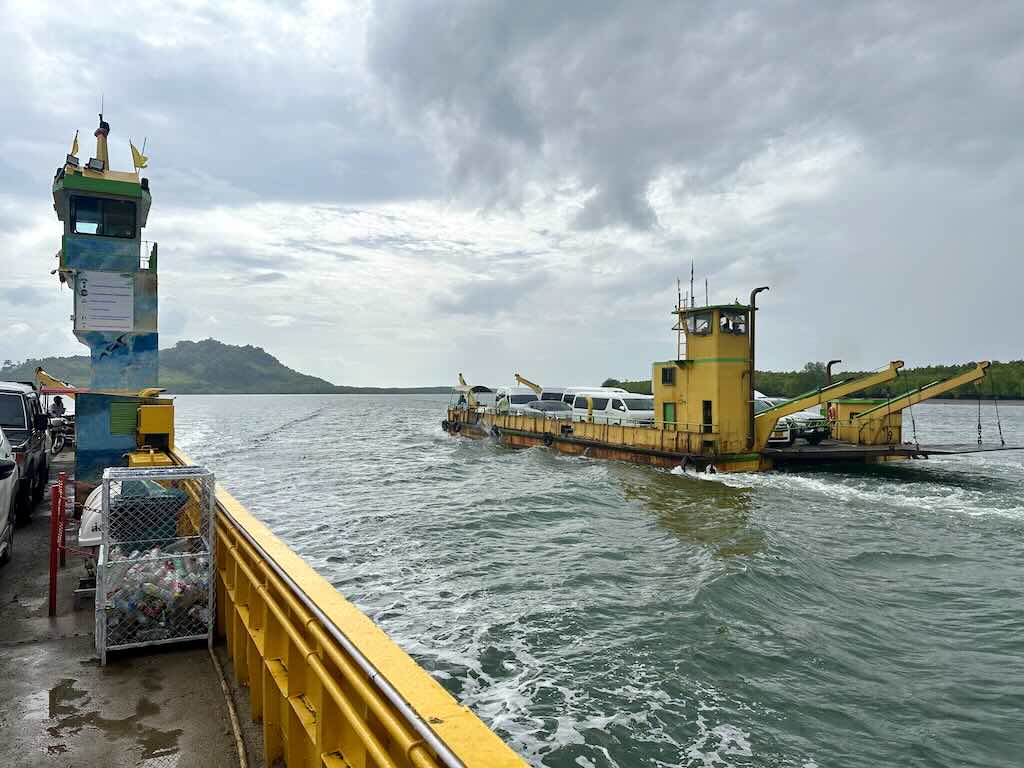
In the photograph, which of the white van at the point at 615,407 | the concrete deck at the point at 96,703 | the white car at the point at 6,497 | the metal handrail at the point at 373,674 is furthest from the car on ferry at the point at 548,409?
the metal handrail at the point at 373,674

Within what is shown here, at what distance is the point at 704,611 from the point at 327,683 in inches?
256

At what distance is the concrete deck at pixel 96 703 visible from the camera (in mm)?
3768

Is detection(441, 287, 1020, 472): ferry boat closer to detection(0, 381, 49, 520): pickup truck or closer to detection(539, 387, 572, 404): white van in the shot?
detection(539, 387, 572, 404): white van

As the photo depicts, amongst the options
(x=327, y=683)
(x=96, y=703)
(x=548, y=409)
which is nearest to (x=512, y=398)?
(x=548, y=409)

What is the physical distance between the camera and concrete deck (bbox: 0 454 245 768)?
377cm

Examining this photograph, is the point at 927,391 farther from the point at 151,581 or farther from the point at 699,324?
the point at 151,581

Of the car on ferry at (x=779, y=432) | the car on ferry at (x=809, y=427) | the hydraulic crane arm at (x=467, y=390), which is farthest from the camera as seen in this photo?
the hydraulic crane arm at (x=467, y=390)

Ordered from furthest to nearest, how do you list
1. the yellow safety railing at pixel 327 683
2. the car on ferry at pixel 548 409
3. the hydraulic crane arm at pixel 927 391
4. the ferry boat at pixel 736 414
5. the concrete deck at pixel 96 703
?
the car on ferry at pixel 548 409 < the ferry boat at pixel 736 414 < the hydraulic crane arm at pixel 927 391 < the concrete deck at pixel 96 703 < the yellow safety railing at pixel 327 683

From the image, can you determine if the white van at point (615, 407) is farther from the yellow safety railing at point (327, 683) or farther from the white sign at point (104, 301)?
the yellow safety railing at point (327, 683)

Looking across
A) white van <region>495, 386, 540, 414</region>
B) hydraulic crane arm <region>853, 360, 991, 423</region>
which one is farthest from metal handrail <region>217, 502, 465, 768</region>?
white van <region>495, 386, 540, 414</region>

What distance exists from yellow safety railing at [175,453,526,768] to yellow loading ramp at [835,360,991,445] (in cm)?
2190

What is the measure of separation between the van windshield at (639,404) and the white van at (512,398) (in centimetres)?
871

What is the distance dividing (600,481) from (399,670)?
1752cm

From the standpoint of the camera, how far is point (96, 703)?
4.32 meters
